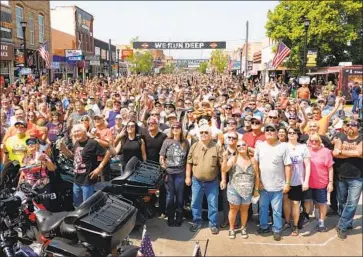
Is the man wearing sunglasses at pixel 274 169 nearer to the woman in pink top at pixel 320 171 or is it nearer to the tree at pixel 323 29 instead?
the woman in pink top at pixel 320 171

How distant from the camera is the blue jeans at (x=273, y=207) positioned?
4918 mm

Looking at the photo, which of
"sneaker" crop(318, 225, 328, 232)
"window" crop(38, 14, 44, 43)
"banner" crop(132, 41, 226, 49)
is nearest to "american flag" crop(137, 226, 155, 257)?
"sneaker" crop(318, 225, 328, 232)

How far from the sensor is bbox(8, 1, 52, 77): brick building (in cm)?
2489

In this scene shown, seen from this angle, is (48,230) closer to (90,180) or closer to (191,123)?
(90,180)

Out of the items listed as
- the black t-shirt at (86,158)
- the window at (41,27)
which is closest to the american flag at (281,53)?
the black t-shirt at (86,158)

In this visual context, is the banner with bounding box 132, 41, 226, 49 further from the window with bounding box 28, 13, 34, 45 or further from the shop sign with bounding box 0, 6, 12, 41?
the shop sign with bounding box 0, 6, 12, 41

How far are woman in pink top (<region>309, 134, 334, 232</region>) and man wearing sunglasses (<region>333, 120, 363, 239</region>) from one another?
0.41 feet

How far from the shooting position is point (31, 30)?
91.9ft

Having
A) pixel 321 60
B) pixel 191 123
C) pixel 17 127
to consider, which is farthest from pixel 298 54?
pixel 17 127

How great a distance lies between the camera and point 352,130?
4.61m

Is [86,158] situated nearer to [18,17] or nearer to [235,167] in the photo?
[235,167]

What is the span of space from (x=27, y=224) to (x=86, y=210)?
0.77m

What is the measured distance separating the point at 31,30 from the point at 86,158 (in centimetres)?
2612

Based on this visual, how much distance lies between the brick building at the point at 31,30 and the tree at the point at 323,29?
1889 cm
